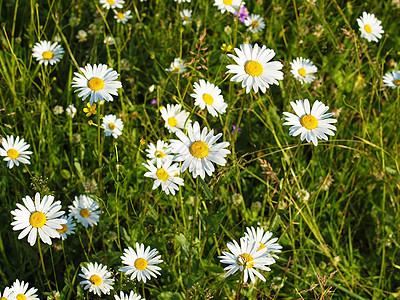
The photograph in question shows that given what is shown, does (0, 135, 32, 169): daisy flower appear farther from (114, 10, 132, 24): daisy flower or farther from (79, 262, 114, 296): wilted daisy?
(114, 10, 132, 24): daisy flower

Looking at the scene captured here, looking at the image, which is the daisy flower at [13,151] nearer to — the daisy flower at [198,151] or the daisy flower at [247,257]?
the daisy flower at [198,151]

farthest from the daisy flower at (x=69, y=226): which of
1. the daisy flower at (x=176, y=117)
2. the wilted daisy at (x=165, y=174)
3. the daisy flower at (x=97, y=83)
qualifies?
the daisy flower at (x=176, y=117)

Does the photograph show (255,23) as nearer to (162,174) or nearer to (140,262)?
(162,174)

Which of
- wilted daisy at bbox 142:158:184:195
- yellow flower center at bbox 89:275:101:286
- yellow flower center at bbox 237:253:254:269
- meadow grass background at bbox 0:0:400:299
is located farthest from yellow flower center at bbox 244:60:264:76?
yellow flower center at bbox 89:275:101:286

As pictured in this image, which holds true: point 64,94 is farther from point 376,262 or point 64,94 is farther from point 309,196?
point 376,262

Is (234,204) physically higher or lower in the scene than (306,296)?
higher

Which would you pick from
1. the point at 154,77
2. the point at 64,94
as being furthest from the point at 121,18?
the point at 64,94
